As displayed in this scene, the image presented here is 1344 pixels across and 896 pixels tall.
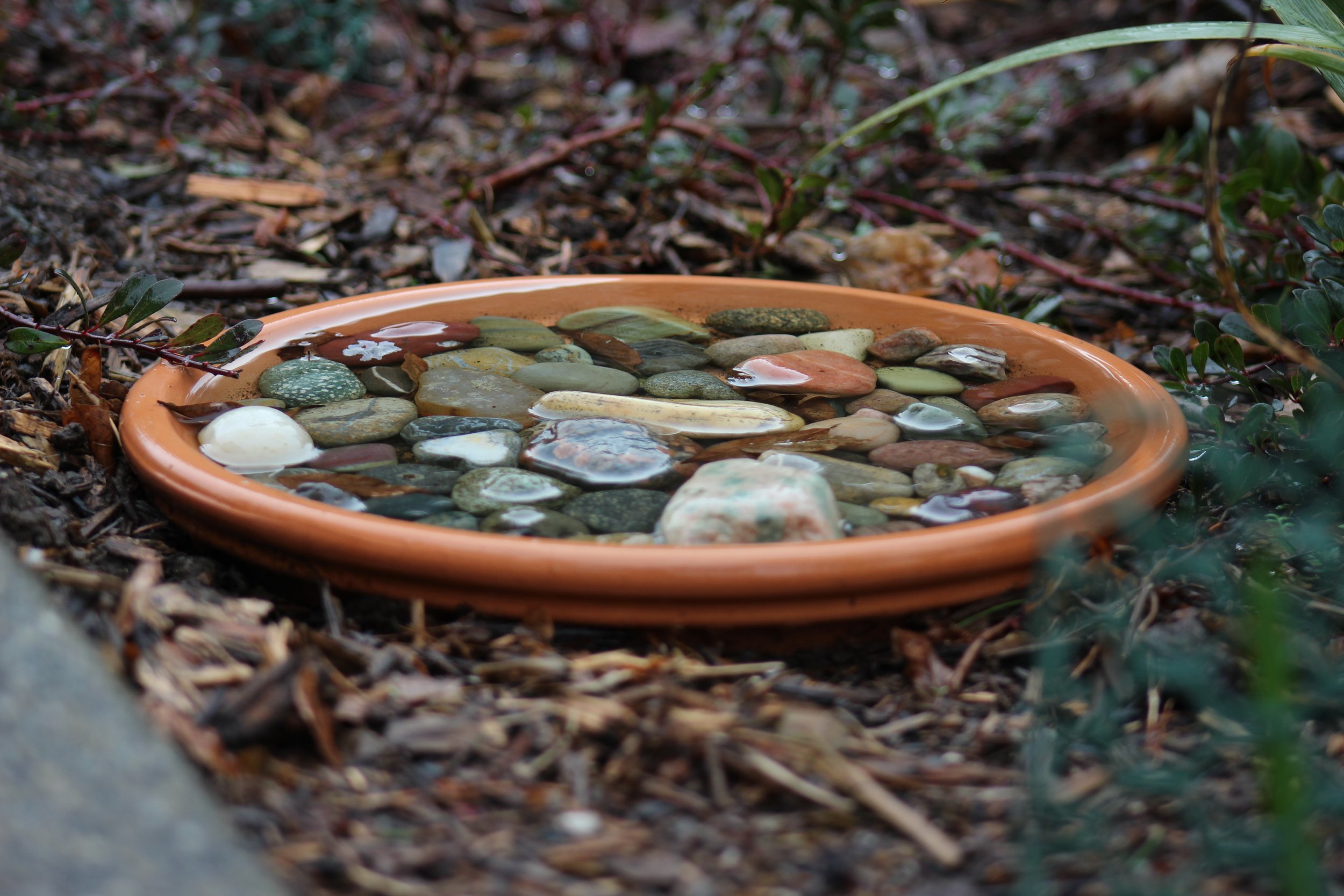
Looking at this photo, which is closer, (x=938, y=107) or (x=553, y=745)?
(x=553, y=745)

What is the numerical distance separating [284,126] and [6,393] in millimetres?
1882

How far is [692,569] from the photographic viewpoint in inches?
42.4

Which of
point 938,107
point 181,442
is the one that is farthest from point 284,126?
point 181,442

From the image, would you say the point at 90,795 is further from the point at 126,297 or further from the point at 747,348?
the point at 747,348

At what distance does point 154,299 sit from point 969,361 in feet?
4.21

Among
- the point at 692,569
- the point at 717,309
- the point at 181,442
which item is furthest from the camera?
the point at 717,309

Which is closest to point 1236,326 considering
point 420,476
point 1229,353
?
point 1229,353

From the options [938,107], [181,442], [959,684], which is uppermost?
[938,107]

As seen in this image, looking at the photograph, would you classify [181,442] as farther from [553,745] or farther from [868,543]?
[868,543]

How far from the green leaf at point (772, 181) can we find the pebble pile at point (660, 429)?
0.37 meters

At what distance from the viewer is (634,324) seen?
194cm

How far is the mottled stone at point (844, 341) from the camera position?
72.3 inches

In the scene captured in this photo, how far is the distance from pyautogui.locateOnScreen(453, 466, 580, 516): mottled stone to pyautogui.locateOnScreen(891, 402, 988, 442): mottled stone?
1.77ft

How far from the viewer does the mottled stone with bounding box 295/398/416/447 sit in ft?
4.82
